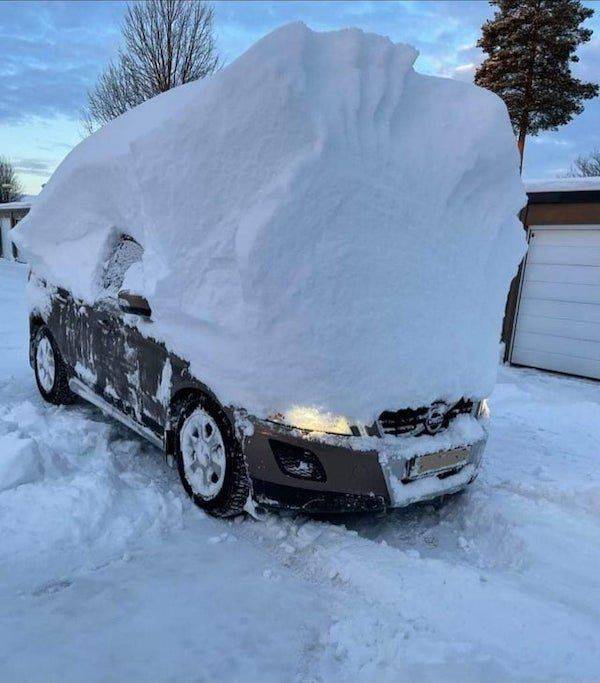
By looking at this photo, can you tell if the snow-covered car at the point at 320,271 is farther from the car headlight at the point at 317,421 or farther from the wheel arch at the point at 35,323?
the wheel arch at the point at 35,323

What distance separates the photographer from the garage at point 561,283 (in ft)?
24.9

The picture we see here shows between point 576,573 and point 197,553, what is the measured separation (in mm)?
2019

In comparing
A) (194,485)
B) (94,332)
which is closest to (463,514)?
(194,485)

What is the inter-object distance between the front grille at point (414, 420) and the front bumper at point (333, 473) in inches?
2.5

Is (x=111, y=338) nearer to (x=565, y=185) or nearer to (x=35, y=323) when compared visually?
(x=35, y=323)

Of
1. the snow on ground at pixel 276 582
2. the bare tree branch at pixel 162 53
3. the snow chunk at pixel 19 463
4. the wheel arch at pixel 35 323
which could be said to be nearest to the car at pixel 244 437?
the snow on ground at pixel 276 582

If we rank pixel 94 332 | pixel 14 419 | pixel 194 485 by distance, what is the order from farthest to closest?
pixel 14 419
pixel 94 332
pixel 194 485

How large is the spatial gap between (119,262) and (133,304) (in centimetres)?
63

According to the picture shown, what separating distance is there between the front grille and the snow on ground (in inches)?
25.4


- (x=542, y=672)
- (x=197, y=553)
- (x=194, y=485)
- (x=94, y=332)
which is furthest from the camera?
(x=94, y=332)

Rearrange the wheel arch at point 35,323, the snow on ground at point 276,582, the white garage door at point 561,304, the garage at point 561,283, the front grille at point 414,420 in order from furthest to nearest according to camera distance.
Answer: the white garage door at point 561,304 < the garage at point 561,283 < the wheel arch at point 35,323 < the front grille at point 414,420 < the snow on ground at point 276,582

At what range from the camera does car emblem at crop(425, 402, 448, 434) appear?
2912 mm

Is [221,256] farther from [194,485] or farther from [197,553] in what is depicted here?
[197,553]

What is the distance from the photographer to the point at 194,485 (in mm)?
3203
